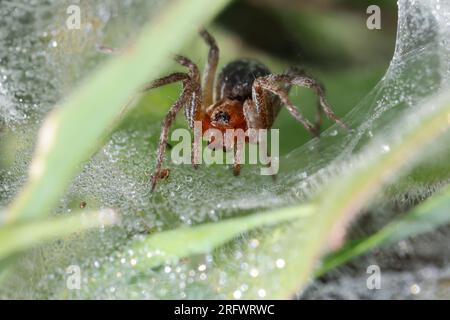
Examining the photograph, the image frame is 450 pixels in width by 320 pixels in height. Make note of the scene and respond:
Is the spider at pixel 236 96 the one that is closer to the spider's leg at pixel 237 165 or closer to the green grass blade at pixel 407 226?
the spider's leg at pixel 237 165

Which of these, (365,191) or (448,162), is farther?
(448,162)

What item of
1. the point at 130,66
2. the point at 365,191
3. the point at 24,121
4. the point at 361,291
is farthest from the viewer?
the point at 24,121

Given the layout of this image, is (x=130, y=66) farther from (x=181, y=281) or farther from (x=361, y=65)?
(x=361, y=65)

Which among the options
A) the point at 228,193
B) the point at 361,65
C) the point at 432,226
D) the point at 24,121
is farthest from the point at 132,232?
the point at 361,65

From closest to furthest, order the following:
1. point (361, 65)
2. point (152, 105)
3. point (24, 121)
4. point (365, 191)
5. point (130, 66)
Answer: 1. point (130, 66)
2. point (365, 191)
3. point (24, 121)
4. point (152, 105)
5. point (361, 65)

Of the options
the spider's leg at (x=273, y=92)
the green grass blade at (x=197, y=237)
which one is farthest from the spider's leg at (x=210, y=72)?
the green grass blade at (x=197, y=237)

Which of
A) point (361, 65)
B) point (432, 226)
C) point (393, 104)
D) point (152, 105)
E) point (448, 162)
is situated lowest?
point (432, 226)

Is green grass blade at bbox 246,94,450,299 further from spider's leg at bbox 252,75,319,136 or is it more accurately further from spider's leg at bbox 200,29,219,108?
spider's leg at bbox 200,29,219,108

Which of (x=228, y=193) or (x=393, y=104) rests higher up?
(x=393, y=104)
